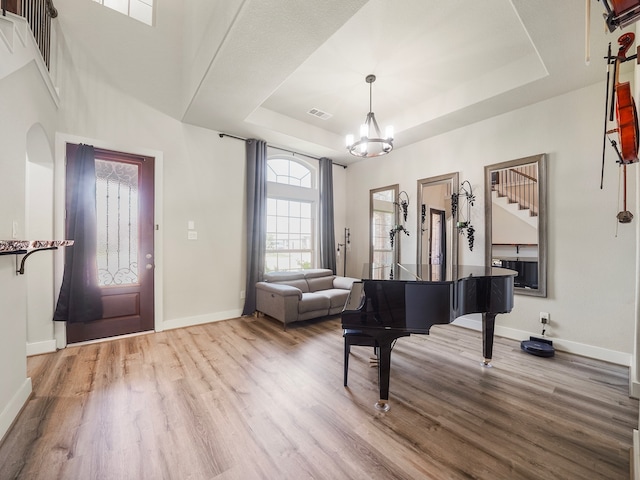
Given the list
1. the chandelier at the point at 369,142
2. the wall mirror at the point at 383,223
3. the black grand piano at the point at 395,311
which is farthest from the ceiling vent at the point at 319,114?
the black grand piano at the point at 395,311

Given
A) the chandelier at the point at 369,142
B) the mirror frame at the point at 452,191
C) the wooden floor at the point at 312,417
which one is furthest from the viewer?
the mirror frame at the point at 452,191

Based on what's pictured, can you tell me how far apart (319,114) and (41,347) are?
4567mm

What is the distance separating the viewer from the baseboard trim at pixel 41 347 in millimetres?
2798

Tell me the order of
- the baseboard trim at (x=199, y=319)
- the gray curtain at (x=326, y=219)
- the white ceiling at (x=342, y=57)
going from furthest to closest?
the gray curtain at (x=326, y=219) < the baseboard trim at (x=199, y=319) < the white ceiling at (x=342, y=57)

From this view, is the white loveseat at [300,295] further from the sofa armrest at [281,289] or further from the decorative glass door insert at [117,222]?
the decorative glass door insert at [117,222]

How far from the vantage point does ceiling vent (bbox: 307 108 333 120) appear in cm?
412

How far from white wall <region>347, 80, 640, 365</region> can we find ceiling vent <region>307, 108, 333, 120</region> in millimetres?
2193

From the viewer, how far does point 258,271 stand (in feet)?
14.3

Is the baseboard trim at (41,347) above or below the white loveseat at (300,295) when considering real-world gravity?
below

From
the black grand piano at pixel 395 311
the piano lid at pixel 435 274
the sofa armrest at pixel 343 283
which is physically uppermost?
the piano lid at pixel 435 274

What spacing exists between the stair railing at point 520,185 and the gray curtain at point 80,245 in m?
5.10

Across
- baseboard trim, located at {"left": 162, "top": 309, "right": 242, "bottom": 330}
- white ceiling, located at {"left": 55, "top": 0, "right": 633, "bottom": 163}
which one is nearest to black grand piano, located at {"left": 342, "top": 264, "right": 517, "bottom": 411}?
white ceiling, located at {"left": 55, "top": 0, "right": 633, "bottom": 163}

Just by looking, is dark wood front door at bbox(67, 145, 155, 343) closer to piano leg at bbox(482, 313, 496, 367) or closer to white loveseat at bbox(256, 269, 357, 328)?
white loveseat at bbox(256, 269, 357, 328)

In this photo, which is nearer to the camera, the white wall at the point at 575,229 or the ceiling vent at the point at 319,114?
the white wall at the point at 575,229
